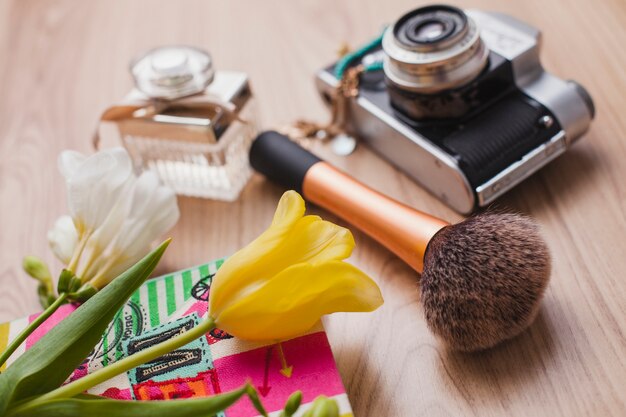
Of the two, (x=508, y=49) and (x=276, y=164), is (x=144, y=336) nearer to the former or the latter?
(x=276, y=164)

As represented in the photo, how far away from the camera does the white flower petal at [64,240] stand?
58 cm

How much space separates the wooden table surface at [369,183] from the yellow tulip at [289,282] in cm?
9

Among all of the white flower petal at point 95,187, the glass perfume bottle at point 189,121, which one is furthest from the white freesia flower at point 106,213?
the glass perfume bottle at point 189,121

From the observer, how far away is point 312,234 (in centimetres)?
47

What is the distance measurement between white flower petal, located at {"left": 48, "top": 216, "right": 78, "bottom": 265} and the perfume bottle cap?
0.45ft

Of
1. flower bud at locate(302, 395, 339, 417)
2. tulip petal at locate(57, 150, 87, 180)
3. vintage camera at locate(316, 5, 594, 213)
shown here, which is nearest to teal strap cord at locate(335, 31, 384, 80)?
vintage camera at locate(316, 5, 594, 213)

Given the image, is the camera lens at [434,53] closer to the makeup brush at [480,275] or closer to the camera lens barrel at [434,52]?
the camera lens barrel at [434,52]

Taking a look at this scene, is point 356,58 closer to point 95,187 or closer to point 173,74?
point 173,74

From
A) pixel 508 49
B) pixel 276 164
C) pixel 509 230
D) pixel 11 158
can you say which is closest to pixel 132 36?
pixel 11 158

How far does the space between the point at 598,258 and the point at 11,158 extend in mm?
542

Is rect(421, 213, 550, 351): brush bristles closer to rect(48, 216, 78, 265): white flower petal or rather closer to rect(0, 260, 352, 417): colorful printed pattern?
rect(0, 260, 352, 417): colorful printed pattern

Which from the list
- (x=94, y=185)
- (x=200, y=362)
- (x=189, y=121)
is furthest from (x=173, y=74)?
(x=200, y=362)

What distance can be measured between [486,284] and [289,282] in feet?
0.41

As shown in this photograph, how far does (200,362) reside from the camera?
504 millimetres
